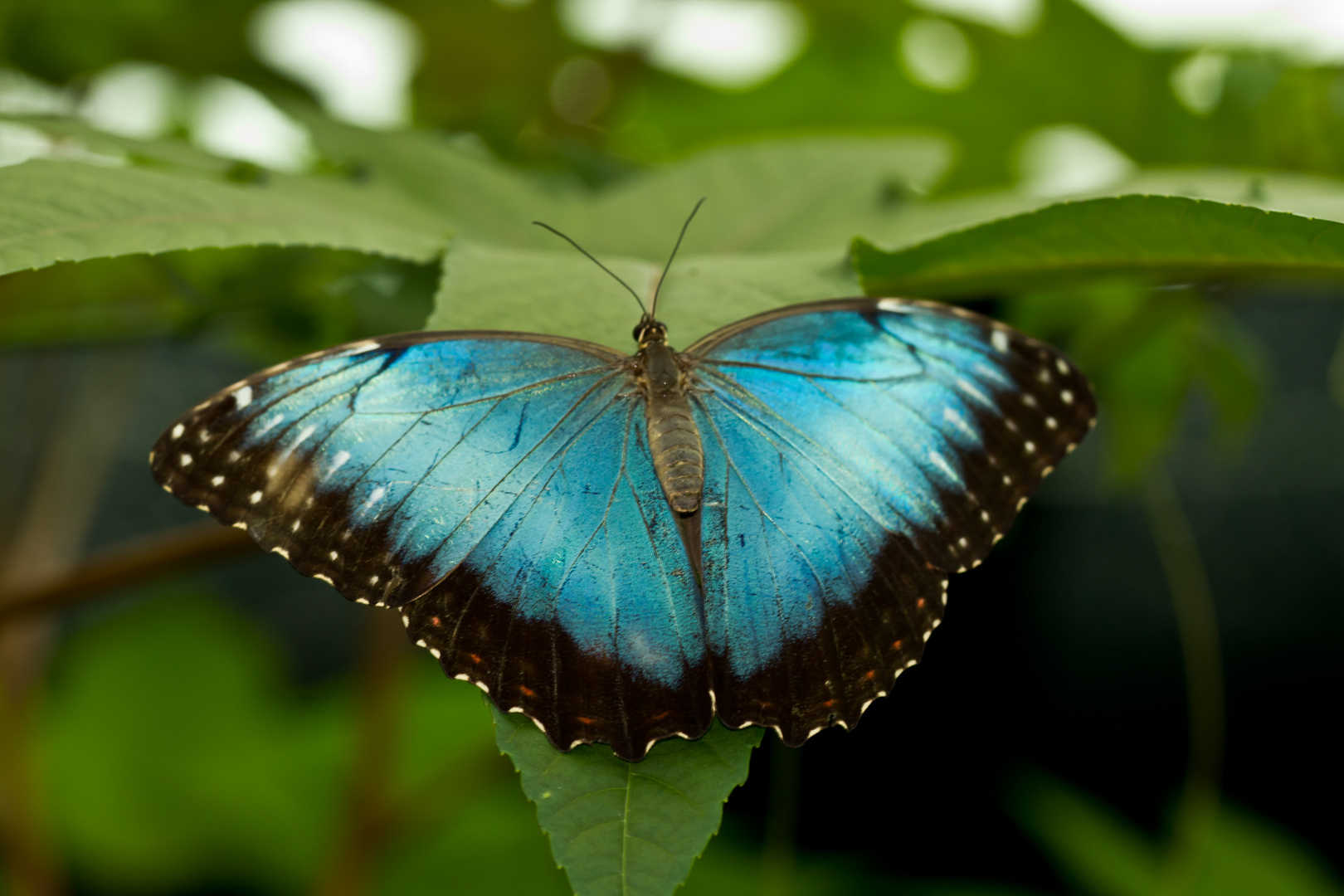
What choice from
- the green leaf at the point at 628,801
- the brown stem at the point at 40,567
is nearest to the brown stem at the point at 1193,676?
the green leaf at the point at 628,801

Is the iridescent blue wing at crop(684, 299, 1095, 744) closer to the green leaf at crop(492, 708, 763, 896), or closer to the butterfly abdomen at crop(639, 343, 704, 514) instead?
the butterfly abdomen at crop(639, 343, 704, 514)

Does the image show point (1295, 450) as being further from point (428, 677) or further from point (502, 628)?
point (502, 628)

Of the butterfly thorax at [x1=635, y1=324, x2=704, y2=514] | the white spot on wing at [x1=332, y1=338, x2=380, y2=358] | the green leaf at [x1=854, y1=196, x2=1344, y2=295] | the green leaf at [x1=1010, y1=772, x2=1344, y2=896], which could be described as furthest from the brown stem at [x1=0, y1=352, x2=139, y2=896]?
the green leaf at [x1=1010, y1=772, x2=1344, y2=896]

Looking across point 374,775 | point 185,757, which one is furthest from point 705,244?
point 185,757

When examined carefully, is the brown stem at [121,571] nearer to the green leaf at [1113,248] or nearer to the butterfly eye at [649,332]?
the butterfly eye at [649,332]

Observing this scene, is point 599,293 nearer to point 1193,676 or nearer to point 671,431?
point 671,431

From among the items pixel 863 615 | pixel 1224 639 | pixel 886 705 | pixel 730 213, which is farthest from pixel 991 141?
pixel 1224 639
